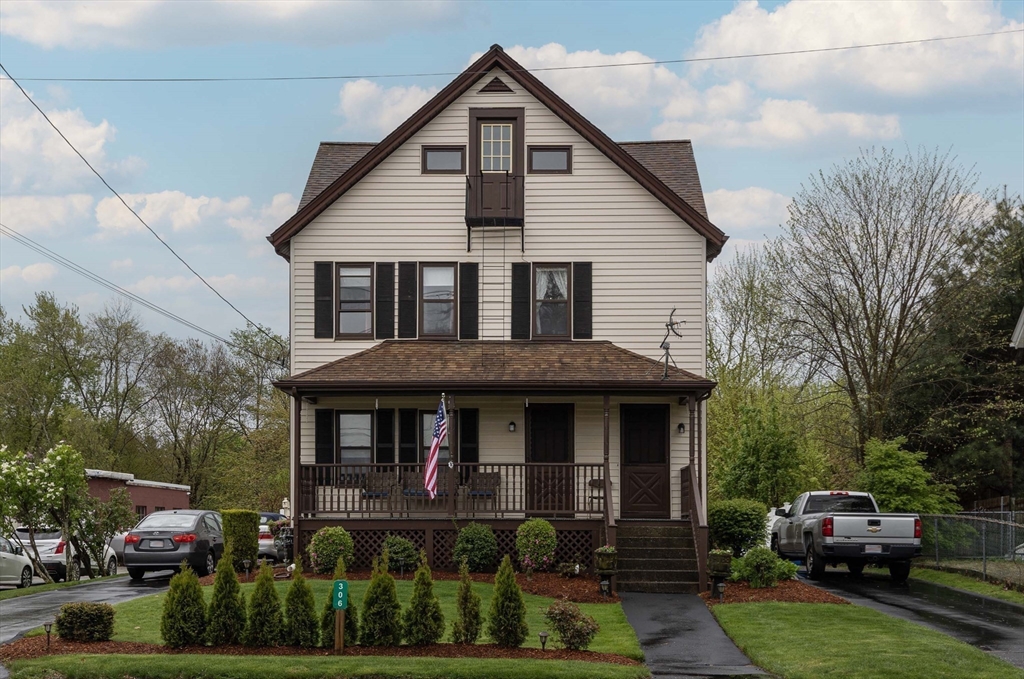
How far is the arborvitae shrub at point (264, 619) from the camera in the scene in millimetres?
15125

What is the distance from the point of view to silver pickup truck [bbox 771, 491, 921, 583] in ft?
79.3

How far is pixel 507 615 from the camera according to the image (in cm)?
1505

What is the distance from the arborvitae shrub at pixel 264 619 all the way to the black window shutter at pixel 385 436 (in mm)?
10219

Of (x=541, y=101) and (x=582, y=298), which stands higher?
(x=541, y=101)

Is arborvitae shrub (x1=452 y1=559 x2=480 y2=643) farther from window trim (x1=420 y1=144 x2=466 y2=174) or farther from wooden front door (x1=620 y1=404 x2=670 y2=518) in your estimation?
window trim (x1=420 y1=144 x2=466 y2=174)

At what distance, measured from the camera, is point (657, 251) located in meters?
25.8

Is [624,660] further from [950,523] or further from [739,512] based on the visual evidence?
[950,523]

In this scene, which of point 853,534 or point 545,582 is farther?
point 853,534

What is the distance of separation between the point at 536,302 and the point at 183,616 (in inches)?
491

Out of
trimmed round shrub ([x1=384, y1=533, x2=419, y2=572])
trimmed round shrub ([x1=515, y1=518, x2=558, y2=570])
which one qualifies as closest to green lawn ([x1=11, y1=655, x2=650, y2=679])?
trimmed round shrub ([x1=384, y1=533, x2=419, y2=572])

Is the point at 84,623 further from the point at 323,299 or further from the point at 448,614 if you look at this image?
the point at 323,299

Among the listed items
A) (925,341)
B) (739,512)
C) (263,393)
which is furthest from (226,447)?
(739,512)

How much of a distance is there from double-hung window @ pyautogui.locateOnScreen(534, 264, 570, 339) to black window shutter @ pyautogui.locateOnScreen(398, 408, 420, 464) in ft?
10.5

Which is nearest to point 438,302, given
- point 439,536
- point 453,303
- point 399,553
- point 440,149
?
point 453,303
